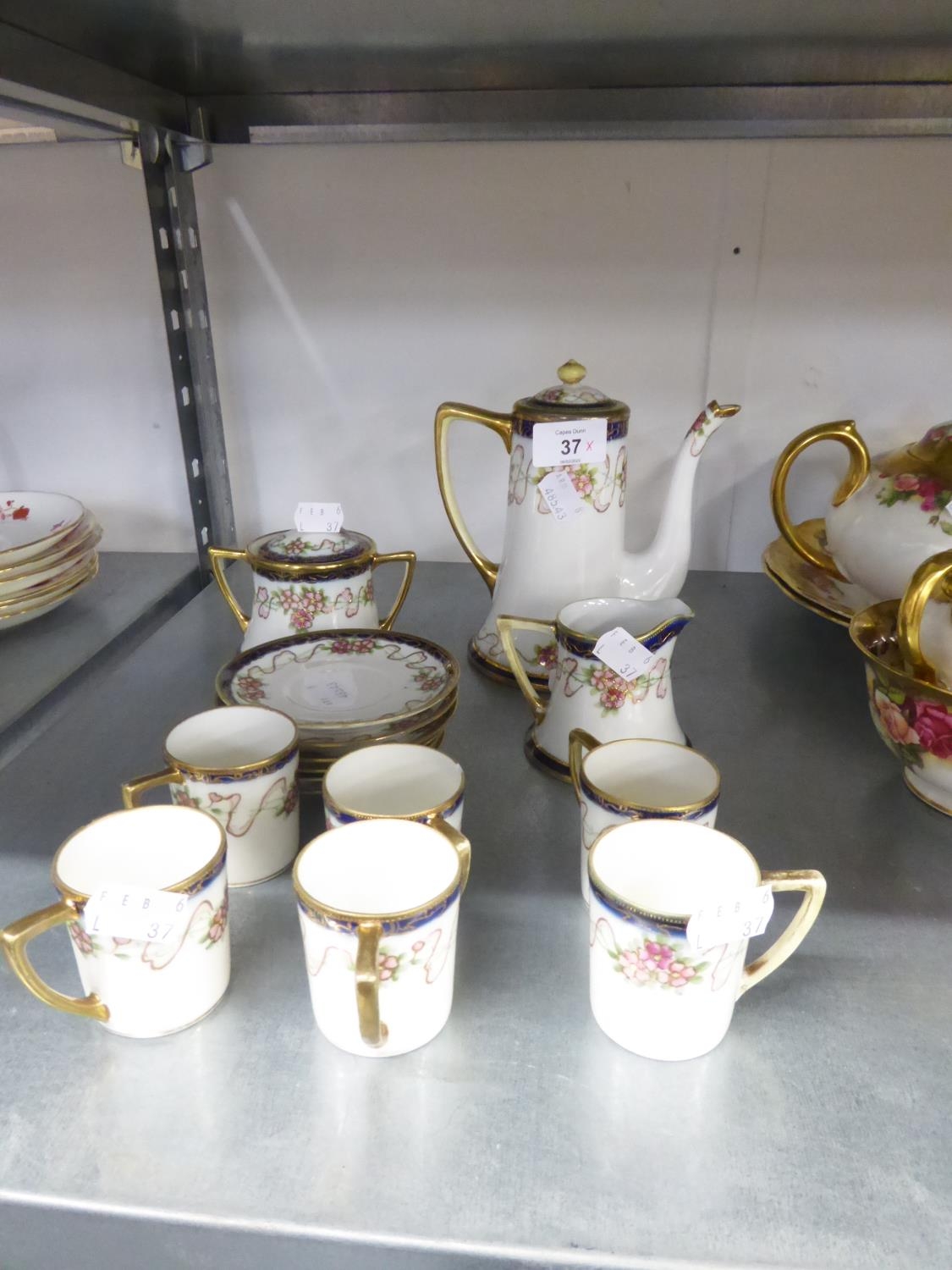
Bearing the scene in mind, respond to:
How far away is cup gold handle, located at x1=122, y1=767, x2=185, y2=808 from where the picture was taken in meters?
0.49

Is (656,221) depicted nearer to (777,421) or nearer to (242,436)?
(777,421)

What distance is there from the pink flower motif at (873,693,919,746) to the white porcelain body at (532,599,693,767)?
130 mm

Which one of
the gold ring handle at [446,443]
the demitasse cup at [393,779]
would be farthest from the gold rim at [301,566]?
the demitasse cup at [393,779]

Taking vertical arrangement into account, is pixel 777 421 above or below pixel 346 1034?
above

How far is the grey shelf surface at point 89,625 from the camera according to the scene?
736 millimetres

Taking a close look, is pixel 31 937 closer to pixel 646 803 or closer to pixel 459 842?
pixel 459 842

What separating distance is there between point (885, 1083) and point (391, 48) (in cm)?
75

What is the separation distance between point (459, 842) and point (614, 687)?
0.19 m

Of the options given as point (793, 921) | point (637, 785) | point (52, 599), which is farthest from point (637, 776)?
point (52, 599)

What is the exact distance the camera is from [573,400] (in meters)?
0.69

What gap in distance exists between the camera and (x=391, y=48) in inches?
27.2

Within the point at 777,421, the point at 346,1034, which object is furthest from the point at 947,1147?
the point at 777,421

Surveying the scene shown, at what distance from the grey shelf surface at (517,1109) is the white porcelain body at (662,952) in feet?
0.05

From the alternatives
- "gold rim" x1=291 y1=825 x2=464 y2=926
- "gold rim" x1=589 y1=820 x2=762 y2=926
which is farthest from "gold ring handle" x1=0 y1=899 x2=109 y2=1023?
"gold rim" x1=589 y1=820 x2=762 y2=926
